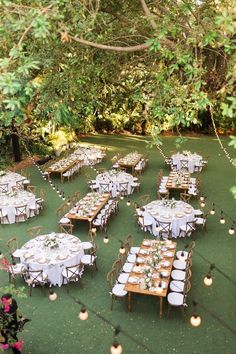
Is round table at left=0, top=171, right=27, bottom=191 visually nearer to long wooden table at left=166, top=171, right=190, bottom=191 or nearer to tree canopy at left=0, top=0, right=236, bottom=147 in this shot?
long wooden table at left=166, top=171, right=190, bottom=191

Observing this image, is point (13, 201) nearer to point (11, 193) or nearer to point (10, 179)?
point (11, 193)

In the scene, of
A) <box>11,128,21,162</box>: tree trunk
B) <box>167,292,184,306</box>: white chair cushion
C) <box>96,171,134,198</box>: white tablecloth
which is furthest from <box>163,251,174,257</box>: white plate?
<box>11,128,21,162</box>: tree trunk

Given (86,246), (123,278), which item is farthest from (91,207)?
(123,278)

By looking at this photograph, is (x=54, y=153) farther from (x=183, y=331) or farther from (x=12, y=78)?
(x=12, y=78)

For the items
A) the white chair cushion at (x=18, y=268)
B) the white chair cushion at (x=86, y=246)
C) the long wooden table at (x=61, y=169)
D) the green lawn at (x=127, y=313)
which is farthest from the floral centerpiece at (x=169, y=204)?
the long wooden table at (x=61, y=169)

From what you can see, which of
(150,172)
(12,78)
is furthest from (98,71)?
(150,172)

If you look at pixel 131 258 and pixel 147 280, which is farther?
pixel 131 258
